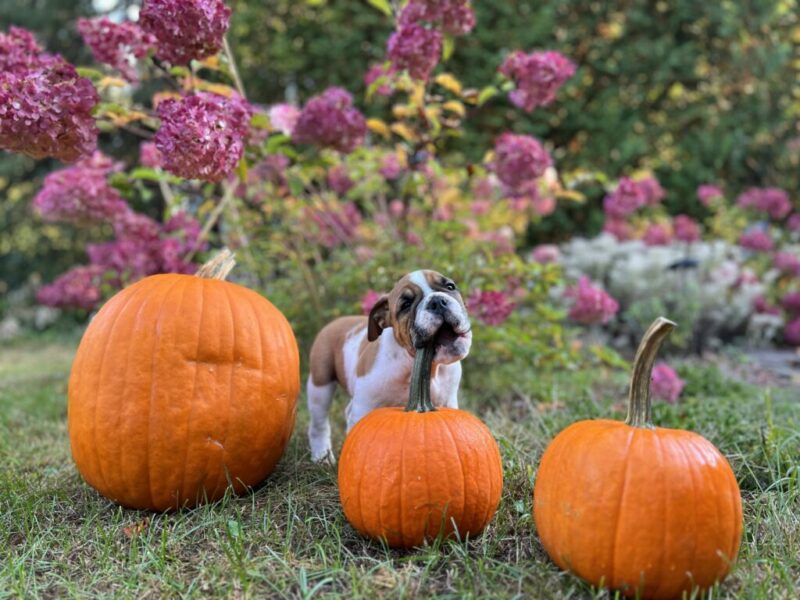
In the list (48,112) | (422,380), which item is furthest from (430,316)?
(48,112)

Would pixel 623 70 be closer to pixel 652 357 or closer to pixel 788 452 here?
pixel 788 452

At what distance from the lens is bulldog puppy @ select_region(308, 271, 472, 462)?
189cm

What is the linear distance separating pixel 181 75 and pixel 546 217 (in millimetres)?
5459

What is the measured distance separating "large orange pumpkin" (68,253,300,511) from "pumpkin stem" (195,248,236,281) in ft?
0.55

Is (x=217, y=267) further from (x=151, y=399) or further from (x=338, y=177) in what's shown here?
(x=338, y=177)

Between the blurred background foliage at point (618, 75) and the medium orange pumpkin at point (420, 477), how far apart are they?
18.7 feet

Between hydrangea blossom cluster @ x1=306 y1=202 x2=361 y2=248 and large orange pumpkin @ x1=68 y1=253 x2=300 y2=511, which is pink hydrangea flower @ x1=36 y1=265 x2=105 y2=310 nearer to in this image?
hydrangea blossom cluster @ x1=306 y1=202 x2=361 y2=248

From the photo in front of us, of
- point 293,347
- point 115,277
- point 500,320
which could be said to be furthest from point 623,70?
point 293,347

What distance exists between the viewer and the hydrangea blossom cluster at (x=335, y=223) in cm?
427

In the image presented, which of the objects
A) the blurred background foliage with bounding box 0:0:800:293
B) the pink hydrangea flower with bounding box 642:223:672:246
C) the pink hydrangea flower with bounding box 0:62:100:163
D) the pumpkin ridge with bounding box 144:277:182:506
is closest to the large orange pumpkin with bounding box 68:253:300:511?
the pumpkin ridge with bounding box 144:277:182:506

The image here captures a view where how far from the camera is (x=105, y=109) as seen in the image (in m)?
2.57

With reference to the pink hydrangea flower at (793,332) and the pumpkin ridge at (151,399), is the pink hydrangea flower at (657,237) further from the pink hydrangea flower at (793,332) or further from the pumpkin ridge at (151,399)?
the pumpkin ridge at (151,399)

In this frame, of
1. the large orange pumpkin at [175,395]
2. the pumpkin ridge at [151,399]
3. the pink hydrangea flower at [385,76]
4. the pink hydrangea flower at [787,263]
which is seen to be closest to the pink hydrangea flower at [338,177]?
the pink hydrangea flower at [385,76]

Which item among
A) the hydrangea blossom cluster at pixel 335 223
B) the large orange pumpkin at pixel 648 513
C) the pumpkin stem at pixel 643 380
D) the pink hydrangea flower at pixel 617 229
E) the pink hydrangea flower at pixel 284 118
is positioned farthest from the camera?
the pink hydrangea flower at pixel 617 229
